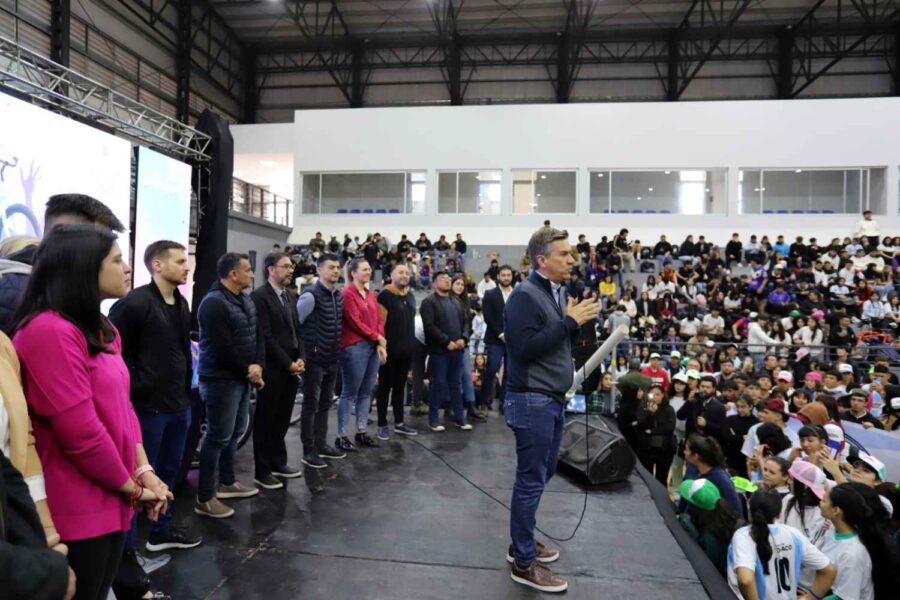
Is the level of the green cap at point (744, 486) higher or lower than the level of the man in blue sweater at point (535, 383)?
lower

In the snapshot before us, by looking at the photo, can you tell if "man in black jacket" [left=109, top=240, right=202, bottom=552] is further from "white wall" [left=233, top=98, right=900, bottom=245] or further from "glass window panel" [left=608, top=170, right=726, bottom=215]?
"glass window panel" [left=608, top=170, right=726, bottom=215]

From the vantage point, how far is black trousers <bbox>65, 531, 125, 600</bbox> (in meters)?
1.47

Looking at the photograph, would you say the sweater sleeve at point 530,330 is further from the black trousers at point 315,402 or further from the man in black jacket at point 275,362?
the black trousers at point 315,402

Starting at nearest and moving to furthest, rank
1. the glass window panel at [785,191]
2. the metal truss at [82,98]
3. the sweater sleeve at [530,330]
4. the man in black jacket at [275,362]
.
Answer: the sweater sleeve at [530,330], the man in black jacket at [275,362], the metal truss at [82,98], the glass window panel at [785,191]

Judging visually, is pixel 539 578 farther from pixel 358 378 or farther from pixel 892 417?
pixel 892 417

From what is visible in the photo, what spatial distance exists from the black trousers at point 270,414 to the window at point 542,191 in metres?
14.4

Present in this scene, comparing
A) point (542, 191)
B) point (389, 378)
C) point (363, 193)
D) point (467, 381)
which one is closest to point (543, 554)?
point (389, 378)

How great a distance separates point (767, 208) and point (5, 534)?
19.0m

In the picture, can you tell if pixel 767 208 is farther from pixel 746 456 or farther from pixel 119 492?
pixel 119 492

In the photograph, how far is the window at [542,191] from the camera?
17406mm

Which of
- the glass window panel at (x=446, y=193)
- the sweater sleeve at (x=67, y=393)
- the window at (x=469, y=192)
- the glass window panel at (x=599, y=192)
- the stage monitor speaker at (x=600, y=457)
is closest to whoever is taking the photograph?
the sweater sleeve at (x=67, y=393)

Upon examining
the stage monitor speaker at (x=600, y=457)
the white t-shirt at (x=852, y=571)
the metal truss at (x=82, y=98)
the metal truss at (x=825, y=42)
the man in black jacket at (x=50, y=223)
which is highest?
the metal truss at (x=825, y=42)

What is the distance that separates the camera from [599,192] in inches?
680

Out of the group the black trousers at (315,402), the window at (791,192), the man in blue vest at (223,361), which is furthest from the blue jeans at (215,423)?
the window at (791,192)
